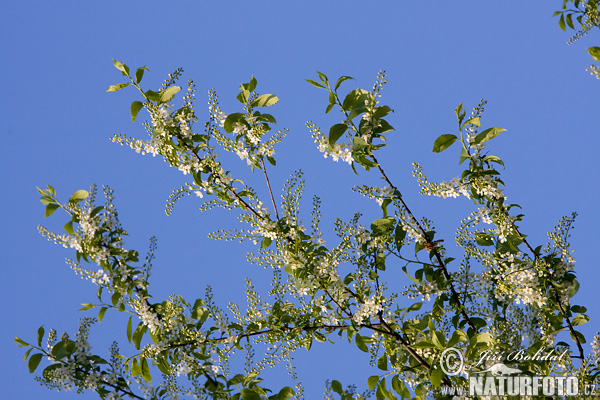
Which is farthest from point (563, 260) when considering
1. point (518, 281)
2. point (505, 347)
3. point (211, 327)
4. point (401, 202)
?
point (211, 327)

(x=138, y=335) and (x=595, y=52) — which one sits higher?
(x=595, y=52)

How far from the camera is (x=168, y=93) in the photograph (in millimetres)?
Result: 2922

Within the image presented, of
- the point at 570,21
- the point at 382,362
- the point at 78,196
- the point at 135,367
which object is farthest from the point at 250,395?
the point at 570,21

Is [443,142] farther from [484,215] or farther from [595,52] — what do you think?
[595,52]

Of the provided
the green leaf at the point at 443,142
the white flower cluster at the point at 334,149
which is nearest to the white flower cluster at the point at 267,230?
the white flower cluster at the point at 334,149

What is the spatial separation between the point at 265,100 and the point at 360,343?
1309 millimetres

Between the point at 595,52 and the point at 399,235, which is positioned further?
the point at 399,235

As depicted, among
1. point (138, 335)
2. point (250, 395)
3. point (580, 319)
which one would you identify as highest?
point (580, 319)

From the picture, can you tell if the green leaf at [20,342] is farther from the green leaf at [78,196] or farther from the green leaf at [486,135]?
the green leaf at [486,135]

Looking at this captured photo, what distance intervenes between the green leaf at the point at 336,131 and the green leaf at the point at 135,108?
99 cm

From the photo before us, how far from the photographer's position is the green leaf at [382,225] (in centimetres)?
286

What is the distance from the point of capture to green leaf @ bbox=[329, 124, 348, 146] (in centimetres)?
269

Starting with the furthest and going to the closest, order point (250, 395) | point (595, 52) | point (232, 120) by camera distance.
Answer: point (232, 120) < point (250, 395) < point (595, 52)

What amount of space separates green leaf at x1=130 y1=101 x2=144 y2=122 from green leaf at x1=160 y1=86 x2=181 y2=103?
110 millimetres
